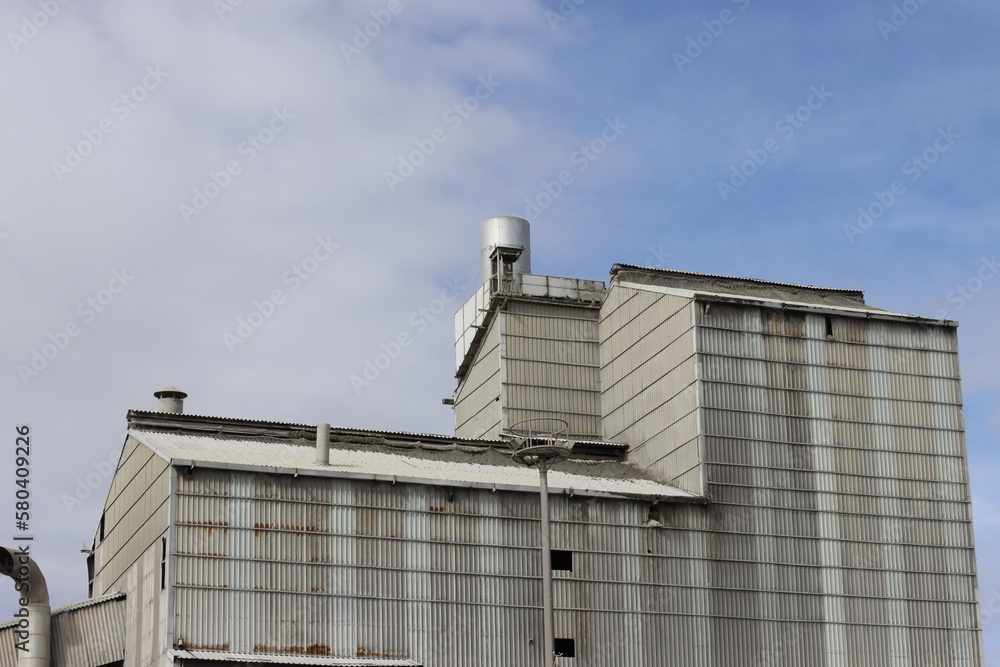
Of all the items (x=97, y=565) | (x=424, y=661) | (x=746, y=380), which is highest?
(x=746, y=380)

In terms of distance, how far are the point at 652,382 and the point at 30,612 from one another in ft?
101

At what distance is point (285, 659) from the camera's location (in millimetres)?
56094

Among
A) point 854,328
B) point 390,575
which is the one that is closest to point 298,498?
point 390,575

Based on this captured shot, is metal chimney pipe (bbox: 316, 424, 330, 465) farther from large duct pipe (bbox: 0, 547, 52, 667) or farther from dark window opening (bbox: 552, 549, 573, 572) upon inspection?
large duct pipe (bbox: 0, 547, 52, 667)

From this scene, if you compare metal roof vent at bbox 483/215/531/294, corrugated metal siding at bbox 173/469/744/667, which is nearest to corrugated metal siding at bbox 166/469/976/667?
corrugated metal siding at bbox 173/469/744/667

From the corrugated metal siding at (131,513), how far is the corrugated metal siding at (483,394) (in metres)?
20.3

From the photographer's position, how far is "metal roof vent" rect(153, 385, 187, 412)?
69.5 m

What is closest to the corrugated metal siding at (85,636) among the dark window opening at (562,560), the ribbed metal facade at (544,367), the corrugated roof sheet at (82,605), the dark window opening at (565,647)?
the corrugated roof sheet at (82,605)

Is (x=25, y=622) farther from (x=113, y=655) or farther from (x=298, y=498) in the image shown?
(x=298, y=498)

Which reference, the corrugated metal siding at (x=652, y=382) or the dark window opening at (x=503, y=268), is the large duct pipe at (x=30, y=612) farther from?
the dark window opening at (x=503, y=268)

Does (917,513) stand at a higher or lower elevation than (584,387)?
lower

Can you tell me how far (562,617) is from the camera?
61156mm

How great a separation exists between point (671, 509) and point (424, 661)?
1339 cm

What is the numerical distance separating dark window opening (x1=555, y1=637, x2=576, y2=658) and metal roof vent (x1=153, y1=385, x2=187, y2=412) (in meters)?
22.1
